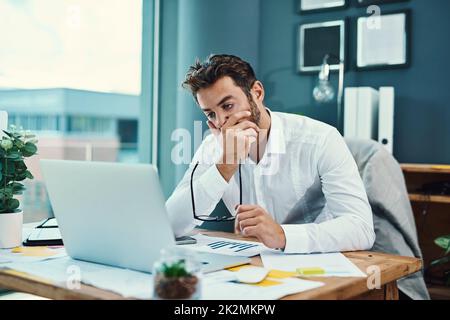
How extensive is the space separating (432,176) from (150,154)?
1772 millimetres

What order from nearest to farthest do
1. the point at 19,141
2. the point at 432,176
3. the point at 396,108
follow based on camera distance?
the point at 19,141 < the point at 432,176 < the point at 396,108

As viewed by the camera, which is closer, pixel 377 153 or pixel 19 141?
pixel 19 141

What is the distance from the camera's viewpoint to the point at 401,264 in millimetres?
1186

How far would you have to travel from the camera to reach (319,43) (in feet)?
11.5

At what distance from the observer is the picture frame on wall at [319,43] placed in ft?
11.2

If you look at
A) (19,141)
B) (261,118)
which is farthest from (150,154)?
(19,141)

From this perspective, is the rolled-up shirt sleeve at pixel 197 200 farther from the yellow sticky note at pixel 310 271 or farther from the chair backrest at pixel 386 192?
the chair backrest at pixel 386 192

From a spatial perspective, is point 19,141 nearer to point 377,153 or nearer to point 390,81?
point 377,153

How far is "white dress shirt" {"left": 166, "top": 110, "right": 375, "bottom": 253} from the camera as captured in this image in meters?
1.39

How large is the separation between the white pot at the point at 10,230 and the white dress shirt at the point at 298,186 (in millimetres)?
417

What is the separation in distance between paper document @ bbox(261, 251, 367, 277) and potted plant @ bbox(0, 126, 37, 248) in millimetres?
636

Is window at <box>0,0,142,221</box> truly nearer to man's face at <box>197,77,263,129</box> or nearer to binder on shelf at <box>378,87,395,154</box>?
man's face at <box>197,77,263,129</box>

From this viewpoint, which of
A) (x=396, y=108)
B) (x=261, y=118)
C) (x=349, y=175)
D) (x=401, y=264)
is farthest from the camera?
(x=396, y=108)

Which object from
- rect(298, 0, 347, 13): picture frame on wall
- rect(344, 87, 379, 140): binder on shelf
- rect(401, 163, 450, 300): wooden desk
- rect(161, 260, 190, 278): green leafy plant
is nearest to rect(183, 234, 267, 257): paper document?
rect(161, 260, 190, 278): green leafy plant
